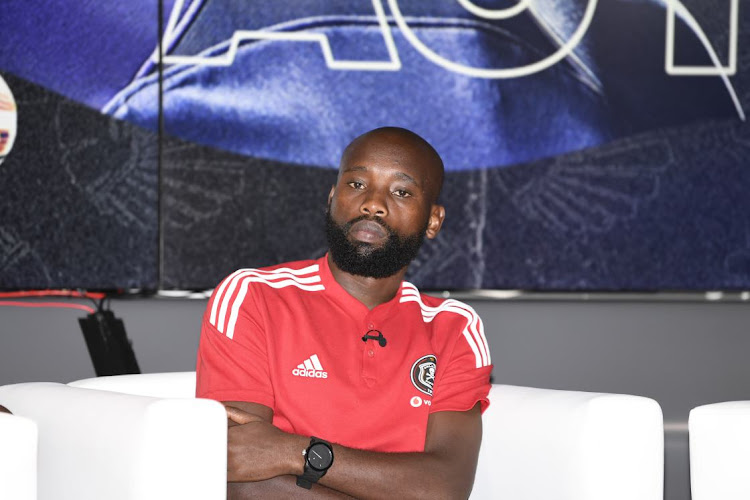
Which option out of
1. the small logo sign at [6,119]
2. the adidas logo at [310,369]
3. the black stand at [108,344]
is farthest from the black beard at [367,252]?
the small logo sign at [6,119]

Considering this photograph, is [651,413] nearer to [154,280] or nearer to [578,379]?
[578,379]

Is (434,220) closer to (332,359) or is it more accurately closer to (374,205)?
(374,205)

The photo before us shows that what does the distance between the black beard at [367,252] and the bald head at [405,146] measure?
5.3 inches

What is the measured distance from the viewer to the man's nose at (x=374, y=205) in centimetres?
194

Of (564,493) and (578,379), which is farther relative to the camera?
(578,379)

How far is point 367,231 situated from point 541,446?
0.53 meters

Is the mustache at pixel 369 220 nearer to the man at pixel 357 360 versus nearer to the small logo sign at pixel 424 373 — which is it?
the man at pixel 357 360

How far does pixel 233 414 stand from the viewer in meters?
1.70

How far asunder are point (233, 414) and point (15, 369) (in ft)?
3.87

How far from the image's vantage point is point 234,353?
70.4 inches

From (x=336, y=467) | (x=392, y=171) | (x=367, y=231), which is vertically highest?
(x=392, y=171)

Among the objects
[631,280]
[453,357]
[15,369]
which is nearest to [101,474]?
[453,357]

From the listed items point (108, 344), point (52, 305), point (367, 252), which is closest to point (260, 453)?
point (367, 252)

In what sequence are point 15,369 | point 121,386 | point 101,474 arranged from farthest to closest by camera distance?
point 15,369
point 121,386
point 101,474
